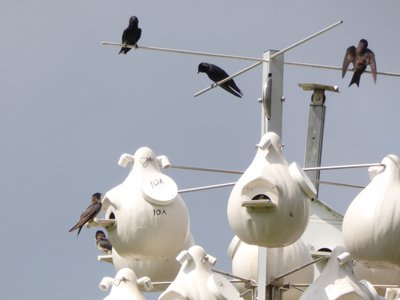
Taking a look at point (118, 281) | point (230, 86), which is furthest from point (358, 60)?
point (118, 281)

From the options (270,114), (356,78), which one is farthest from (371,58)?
(270,114)

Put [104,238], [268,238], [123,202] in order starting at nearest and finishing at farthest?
[268,238]
[123,202]
[104,238]

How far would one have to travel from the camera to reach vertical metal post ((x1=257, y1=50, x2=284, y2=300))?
81.1 feet

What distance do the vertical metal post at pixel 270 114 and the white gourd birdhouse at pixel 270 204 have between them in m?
0.75

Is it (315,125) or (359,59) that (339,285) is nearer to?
(359,59)

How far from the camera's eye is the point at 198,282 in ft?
79.7

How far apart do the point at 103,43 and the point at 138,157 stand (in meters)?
1.21

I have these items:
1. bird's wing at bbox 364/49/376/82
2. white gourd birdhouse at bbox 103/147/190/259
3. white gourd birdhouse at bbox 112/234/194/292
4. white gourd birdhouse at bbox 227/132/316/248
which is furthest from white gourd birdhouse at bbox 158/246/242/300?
bird's wing at bbox 364/49/376/82

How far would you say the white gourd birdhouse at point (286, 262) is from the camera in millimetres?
25703

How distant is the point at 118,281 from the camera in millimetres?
24828

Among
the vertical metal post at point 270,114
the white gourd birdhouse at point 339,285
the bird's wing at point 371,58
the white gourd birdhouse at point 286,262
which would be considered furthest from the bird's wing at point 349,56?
the white gourd birdhouse at point 339,285

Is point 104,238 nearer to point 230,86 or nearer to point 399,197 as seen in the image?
point 230,86

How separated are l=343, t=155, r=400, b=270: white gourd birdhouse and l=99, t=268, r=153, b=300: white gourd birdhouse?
1.98 meters

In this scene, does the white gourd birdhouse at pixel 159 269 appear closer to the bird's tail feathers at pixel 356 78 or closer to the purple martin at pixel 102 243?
the bird's tail feathers at pixel 356 78
